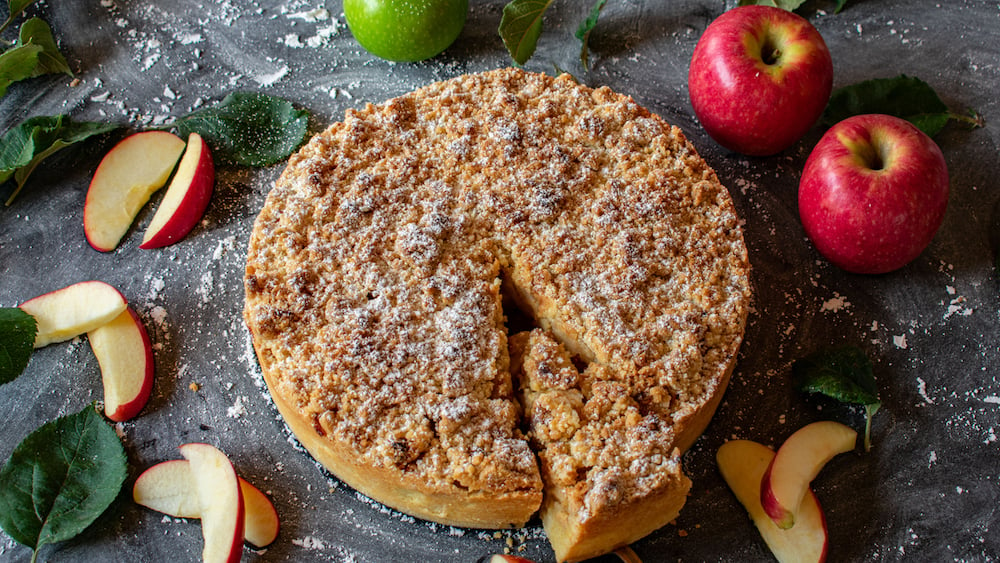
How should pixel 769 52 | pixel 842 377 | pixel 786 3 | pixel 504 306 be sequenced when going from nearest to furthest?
pixel 842 377
pixel 504 306
pixel 769 52
pixel 786 3

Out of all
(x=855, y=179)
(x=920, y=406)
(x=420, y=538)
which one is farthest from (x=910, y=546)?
(x=420, y=538)

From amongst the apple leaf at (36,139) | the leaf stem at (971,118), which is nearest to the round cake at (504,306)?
the apple leaf at (36,139)

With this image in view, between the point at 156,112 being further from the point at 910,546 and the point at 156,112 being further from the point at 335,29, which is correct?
the point at 910,546

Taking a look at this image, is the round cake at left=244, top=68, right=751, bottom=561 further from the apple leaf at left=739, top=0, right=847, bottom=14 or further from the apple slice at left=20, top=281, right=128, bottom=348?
the apple leaf at left=739, top=0, right=847, bottom=14

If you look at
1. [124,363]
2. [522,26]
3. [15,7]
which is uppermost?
[15,7]

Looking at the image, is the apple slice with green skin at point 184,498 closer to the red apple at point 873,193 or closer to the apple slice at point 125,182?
the apple slice at point 125,182

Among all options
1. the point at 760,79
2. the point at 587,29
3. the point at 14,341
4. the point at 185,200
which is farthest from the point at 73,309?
the point at 760,79

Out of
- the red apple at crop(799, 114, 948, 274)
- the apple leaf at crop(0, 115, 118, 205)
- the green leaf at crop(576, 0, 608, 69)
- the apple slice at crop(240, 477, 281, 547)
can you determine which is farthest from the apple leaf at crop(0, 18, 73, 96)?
the red apple at crop(799, 114, 948, 274)

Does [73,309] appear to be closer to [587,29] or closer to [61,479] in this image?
[61,479]

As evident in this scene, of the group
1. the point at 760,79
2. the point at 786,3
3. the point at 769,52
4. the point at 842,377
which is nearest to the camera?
the point at 842,377
